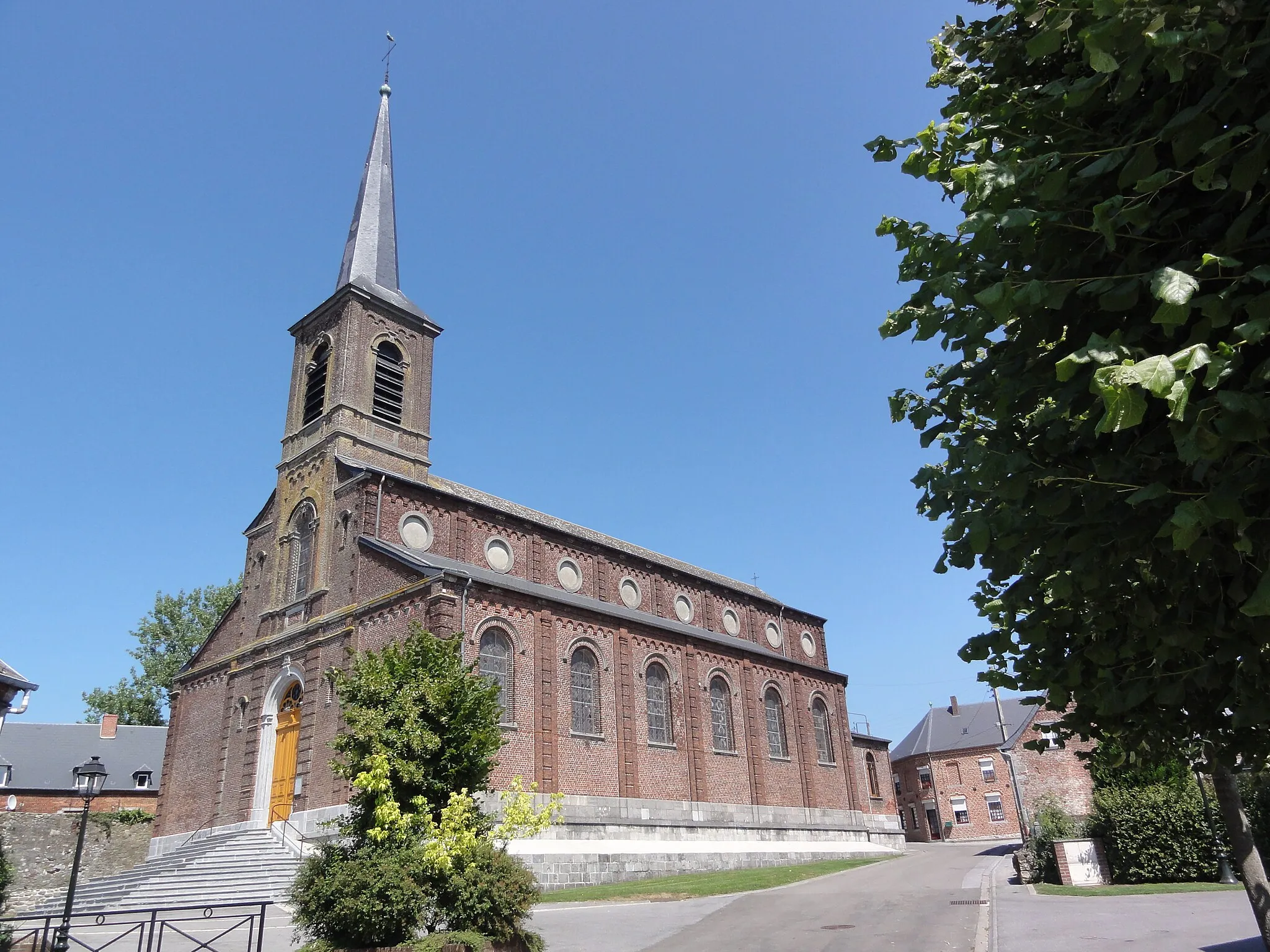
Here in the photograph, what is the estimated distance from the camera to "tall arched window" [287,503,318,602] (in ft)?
90.2

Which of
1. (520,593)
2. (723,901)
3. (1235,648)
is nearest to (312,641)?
(520,593)

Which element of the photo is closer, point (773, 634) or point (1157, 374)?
point (1157, 374)

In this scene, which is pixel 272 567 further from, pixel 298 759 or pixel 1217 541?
pixel 1217 541

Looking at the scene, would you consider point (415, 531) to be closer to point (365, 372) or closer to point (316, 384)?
point (365, 372)

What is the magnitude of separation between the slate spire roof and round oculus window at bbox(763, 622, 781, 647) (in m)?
20.9

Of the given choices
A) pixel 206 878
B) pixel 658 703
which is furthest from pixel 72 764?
pixel 658 703

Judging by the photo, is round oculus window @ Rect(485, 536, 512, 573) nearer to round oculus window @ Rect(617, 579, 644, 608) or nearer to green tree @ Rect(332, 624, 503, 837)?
round oculus window @ Rect(617, 579, 644, 608)

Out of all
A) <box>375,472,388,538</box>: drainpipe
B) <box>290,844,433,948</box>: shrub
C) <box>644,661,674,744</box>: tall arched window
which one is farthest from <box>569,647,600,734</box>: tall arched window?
<box>290,844,433,948</box>: shrub

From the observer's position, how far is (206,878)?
70.2 feet

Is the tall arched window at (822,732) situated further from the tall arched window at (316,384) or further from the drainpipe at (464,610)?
the tall arched window at (316,384)

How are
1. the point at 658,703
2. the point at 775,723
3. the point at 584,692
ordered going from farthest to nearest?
the point at 775,723, the point at 658,703, the point at 584,692

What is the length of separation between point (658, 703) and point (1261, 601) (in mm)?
27506

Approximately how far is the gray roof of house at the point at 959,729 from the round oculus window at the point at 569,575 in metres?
28.9

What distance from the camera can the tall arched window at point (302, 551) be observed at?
90.2ft
